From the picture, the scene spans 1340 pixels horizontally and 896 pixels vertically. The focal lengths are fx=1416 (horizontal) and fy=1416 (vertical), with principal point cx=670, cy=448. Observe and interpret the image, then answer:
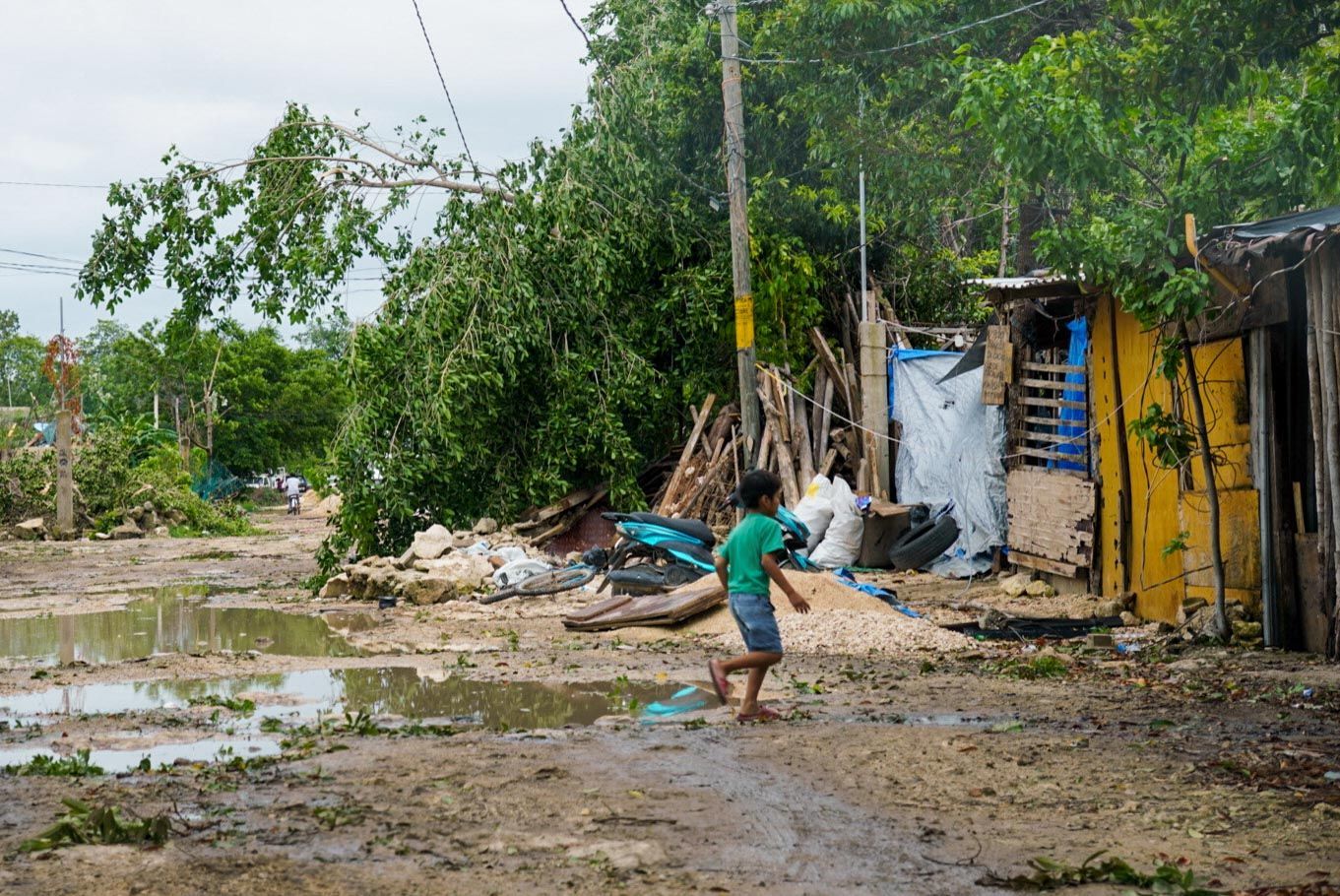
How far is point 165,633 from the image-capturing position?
14125mm

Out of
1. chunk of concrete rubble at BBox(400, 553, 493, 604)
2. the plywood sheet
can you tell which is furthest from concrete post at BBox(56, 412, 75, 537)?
the plywood sheet

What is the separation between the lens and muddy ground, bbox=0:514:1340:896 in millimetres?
4820

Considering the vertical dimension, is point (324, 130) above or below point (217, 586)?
above

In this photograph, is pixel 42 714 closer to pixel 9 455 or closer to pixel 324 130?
pixel 324 130

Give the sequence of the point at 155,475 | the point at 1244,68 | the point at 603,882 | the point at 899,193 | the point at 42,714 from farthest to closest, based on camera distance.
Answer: the point at 155,475
the point at 899,193
the point at 1244,68
the point at 42,714
the point at 603,882

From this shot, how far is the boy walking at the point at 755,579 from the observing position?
8164mm

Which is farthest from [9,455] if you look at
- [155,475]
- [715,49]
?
[715,49]

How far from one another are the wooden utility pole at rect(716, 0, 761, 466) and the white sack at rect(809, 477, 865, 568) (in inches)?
83.4

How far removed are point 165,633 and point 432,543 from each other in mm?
4794

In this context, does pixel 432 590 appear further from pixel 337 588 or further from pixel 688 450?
pixel 688 450

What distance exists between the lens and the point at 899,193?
19.2 m

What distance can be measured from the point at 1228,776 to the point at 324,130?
59.3 feet

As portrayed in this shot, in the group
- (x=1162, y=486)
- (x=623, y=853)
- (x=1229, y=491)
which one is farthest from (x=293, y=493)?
(x=623, y=853)

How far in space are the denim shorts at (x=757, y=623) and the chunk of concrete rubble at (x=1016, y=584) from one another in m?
7.08
